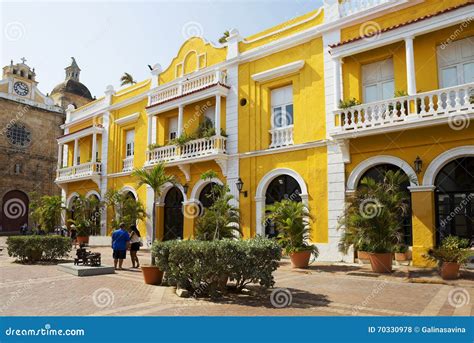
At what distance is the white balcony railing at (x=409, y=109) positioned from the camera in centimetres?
1093

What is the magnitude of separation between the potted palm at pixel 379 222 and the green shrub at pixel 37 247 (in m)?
9.97

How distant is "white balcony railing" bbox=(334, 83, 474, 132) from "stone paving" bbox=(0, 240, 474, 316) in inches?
175

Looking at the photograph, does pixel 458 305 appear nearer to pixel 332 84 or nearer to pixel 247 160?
pixel 332 84

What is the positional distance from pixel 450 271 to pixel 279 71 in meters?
9.70

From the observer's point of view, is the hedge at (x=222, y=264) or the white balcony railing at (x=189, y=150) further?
Result: the white balcony railing at (x=189, y=150)

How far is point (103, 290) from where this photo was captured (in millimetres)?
8516

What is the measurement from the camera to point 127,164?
22812 millimetres

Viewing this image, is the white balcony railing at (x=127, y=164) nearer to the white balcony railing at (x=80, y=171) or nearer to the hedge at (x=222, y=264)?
the white balcony railing at (x=80, y=171)

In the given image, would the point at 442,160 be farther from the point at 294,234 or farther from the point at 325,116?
the point at 294,234

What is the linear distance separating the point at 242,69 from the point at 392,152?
306 inches

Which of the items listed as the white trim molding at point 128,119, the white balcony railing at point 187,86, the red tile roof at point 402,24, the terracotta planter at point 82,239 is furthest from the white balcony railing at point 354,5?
the terracotta planter at point 82,239

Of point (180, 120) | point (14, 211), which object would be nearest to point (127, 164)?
point (180, 120)

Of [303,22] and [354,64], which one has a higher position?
[303,22]

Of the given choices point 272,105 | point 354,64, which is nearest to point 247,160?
point 272,105
